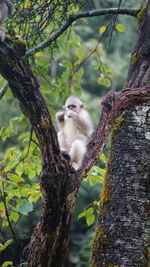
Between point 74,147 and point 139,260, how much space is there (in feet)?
6.30

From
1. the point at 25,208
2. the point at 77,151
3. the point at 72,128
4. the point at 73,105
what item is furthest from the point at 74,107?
the point at 25,208

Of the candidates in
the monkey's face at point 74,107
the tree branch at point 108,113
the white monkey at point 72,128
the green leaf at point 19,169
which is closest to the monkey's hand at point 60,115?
the white monkey at point 72,128

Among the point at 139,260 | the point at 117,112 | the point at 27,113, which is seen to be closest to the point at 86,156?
the point at 117,112

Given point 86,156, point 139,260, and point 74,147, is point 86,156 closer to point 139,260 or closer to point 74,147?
point 139,260

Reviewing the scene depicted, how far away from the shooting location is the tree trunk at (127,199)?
2.62 m

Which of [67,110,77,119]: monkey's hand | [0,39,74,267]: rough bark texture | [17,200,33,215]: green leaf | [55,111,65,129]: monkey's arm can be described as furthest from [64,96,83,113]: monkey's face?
[17,200,33,215]: green leaf

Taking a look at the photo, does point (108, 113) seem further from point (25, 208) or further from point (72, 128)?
point (72, 128)

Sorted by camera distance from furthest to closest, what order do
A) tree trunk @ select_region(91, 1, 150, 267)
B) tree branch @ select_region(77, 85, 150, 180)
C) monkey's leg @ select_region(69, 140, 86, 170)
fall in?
monkey's leg @ select_region(69, 140, 86, 170) < tree branch @ select_region(77, 85, 150, 180) < tree trunk @ select_region(91, 1, 150, 267)

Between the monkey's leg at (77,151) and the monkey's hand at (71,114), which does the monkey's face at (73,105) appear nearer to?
the monkey's hand at (71,114)

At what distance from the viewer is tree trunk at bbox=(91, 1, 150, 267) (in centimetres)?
262

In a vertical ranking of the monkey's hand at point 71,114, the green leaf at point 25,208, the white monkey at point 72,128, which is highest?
the monkey's hand at point 71,114

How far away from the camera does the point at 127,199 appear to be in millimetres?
2748

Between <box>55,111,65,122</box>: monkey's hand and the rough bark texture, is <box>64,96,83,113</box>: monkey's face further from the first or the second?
the rough bark texture

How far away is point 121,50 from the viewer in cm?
1838
